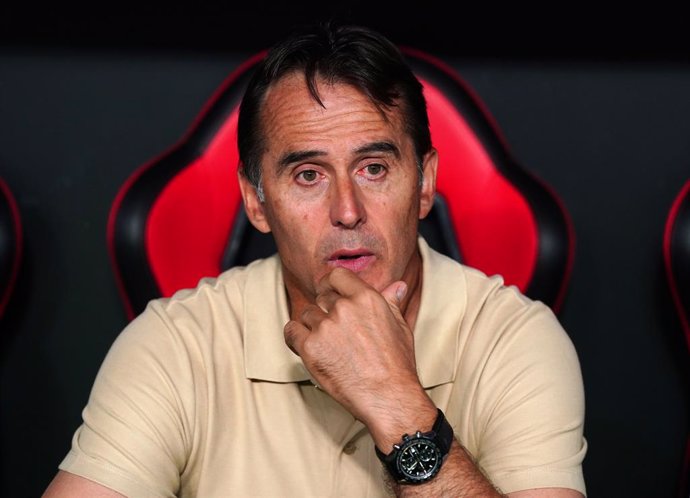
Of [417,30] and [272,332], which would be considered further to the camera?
[417,30]

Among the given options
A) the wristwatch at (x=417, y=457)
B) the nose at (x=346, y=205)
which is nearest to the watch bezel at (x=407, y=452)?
the wristwatch at (x=417, y=457)

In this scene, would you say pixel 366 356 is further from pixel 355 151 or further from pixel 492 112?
pixel 492 112

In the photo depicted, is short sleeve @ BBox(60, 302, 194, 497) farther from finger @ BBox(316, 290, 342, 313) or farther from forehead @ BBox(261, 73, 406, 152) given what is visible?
forehead @ BBox(261, 73, 406, 152)

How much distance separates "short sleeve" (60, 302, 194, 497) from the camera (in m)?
1.45

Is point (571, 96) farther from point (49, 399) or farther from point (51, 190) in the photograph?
point (49, 399)

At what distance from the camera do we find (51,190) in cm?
239

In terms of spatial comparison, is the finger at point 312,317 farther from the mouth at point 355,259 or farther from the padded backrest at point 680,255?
the padded backrest at point 680,255

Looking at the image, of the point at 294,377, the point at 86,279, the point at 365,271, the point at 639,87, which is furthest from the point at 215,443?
the point at 639,87

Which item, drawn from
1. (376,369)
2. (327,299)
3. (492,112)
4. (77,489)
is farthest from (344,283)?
(492,112)

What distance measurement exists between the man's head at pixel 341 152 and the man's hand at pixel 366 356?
0.09m

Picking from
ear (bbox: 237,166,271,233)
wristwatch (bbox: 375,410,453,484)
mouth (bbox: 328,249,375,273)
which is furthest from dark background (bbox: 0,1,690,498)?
wristwatch (bbox: 375,410,453,484)

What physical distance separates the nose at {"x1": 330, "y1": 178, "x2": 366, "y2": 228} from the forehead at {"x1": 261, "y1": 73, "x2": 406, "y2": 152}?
0.07m

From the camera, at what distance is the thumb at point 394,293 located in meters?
1.52

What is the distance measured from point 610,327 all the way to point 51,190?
1262 mm
